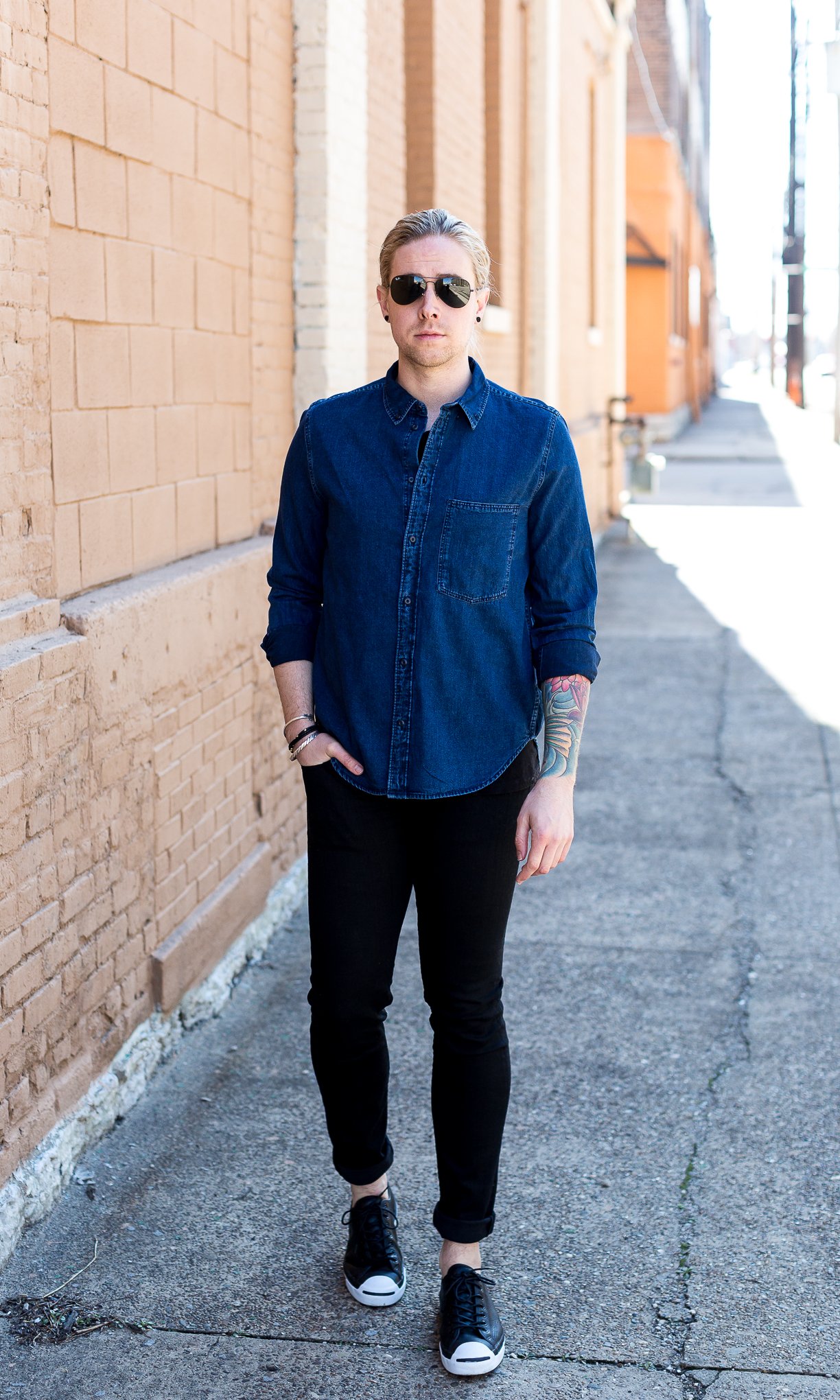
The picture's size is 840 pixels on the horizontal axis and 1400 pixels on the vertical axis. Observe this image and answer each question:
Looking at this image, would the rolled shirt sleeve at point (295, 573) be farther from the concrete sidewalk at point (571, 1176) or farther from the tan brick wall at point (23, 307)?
the concrete sidewalk at point (571, 1176)

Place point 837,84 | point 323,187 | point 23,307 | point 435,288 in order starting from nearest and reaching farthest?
point 435,288 → point 23,307 → point 323,187 → point 837,84

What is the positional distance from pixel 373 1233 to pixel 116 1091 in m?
0.95

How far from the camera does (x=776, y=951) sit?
4.90m

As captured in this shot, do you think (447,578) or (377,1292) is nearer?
(447,578)

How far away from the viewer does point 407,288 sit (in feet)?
8.57

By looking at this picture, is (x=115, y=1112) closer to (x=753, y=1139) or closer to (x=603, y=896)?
(x=753, y=1139)

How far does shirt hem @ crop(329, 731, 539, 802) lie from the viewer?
2656 millimetres

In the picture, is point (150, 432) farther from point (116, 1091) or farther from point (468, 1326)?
point (468, 1326)

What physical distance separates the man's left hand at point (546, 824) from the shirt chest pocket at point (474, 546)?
1.13 feet

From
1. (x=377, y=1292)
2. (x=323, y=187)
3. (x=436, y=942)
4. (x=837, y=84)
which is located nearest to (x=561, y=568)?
(x=436, y=942)

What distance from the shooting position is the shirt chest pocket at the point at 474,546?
8.59 ft

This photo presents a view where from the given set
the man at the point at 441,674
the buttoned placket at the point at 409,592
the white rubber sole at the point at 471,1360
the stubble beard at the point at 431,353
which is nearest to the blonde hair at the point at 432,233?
the man at the point at 441,674

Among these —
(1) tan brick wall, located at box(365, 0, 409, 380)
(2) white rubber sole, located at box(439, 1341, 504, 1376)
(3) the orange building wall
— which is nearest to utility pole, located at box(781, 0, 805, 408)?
(3) the orange building wall

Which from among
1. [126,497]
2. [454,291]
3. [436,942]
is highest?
[454,291]
